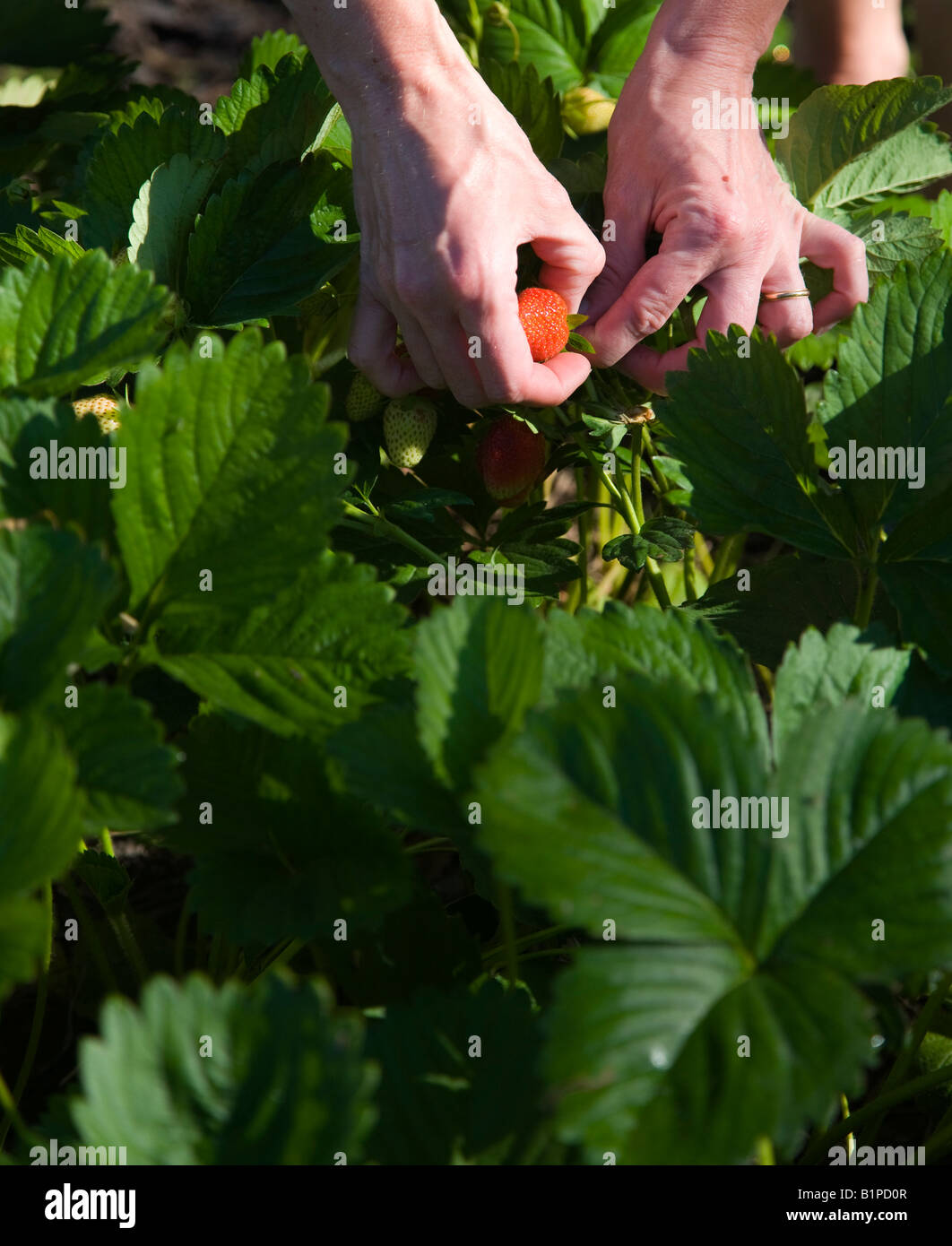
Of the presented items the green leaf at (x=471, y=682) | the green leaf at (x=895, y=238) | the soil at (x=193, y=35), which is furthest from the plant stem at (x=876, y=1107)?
the soil at (x=193, y=35)

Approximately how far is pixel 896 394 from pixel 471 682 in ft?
1.28

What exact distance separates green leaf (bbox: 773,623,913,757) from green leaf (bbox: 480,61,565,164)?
613 mm

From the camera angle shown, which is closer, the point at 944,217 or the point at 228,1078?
the point at 228,1078

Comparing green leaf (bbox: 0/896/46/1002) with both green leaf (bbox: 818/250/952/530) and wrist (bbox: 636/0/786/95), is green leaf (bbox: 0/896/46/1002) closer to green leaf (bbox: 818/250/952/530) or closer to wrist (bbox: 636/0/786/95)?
green leaf (bbox: 818/250/952/530)

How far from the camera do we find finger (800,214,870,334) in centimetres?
99

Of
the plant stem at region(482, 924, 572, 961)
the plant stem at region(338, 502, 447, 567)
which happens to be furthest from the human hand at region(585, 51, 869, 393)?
the plant stem at region(482, 924, 572, 961)

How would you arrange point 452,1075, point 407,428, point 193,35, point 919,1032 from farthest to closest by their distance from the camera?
1. point 193,35
2. point 407,428
3. point 919,1032
4. point 452,1075

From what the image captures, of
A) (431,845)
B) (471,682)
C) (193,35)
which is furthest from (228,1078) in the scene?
(193,35)

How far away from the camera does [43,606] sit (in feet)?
1.68

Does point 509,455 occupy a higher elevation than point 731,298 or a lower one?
lower

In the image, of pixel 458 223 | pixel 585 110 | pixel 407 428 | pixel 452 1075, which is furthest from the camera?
pixel 585 110

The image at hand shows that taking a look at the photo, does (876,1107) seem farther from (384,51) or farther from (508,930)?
(384,51)

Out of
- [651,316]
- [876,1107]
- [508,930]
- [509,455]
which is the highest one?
[651,316]
